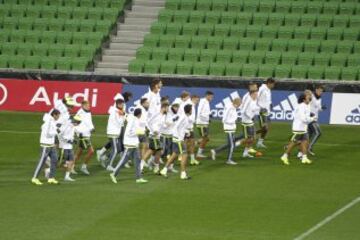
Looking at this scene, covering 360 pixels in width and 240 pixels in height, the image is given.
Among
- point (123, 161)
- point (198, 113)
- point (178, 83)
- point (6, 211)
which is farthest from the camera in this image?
point (178, 83)

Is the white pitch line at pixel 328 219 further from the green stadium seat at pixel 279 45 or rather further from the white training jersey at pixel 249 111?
the green stadium seat at pixel 279 45

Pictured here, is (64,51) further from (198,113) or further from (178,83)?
(198,113)

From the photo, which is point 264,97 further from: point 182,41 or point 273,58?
point 182,41

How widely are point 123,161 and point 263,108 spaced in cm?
778

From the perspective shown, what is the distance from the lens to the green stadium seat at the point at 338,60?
42.3 meters

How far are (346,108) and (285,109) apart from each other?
2.45 meters

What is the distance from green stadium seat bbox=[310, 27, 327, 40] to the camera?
44094 mm

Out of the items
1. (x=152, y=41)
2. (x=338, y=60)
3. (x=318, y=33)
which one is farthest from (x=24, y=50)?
(x=338, y=60)

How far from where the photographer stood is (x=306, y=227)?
22.7 meters

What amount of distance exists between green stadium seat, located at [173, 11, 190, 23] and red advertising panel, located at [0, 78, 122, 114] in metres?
6.73

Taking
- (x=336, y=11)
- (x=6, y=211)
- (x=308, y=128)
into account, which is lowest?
(x=6, y=211)

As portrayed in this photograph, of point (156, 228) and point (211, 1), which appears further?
point (211, 1)

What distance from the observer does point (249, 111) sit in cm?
3216

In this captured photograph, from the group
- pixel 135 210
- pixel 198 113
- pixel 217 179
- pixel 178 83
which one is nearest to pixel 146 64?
pixel 178 83
